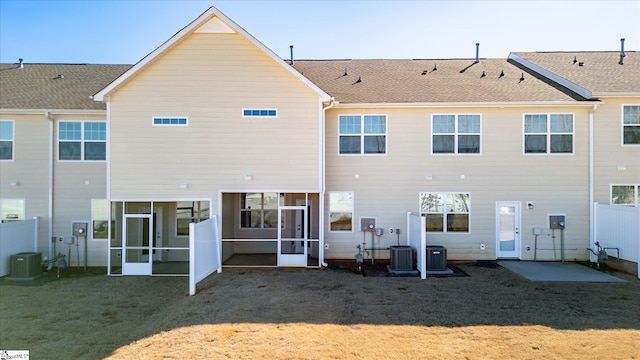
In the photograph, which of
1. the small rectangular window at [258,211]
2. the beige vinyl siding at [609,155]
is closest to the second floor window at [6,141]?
the small rectangular window at [258,211]

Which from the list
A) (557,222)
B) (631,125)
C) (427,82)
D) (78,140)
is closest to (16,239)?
(78,140)

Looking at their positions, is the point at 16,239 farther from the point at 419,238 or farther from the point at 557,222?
the point at 557,222

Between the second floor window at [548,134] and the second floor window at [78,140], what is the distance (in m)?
15.3

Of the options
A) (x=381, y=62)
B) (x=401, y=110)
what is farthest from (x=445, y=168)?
(x=381, y=62)

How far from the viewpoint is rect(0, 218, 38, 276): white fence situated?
1048 centimetres

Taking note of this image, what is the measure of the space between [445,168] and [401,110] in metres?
2.63

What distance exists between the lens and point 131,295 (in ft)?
28.8

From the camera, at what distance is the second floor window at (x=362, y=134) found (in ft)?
39.0

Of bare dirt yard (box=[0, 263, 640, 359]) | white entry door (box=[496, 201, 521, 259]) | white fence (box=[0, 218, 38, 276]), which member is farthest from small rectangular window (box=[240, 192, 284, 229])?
white entry door (box=[496, 201, 521, 259])

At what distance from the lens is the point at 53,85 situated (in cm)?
1318

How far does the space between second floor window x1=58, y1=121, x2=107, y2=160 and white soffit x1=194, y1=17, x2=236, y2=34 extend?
535cm

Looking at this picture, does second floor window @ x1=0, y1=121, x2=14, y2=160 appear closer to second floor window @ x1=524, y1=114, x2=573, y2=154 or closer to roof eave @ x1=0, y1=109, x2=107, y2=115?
roof eave @ x1=0, y1=109, x2=107, y2=115

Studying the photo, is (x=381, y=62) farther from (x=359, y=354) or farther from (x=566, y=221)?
(x=359, y=354)

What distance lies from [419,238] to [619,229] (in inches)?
257
